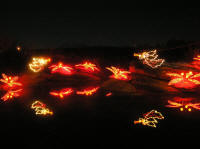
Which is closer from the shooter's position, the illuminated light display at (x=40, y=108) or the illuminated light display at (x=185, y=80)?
the illuminated light display at (x=40, y=108)

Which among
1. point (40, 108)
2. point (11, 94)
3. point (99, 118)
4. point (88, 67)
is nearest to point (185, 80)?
point (99, 118)

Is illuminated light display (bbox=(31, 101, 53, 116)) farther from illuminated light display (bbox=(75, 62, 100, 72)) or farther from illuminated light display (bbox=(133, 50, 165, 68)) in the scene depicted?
illuminated light display (bbox=(133, 50, 165, 68))

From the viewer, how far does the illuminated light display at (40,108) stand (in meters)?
5.63

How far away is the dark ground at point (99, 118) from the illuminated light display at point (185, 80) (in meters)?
0.33

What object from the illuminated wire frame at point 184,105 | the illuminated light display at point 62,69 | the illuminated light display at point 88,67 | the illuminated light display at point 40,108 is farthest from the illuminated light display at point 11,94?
the illuminated wire frame at point 184,105

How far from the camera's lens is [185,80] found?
24.3ft

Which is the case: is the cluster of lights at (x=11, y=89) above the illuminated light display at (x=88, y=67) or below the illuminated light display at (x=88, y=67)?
below

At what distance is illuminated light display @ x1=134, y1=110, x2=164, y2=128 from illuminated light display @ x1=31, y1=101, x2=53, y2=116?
2806 mm

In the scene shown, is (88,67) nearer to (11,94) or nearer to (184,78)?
(11,94)

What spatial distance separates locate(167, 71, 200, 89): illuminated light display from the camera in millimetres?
7250

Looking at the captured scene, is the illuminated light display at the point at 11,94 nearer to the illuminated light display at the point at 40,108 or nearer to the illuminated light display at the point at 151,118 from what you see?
the illuminated light display at the point at 40,108

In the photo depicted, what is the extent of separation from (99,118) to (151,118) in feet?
4.88

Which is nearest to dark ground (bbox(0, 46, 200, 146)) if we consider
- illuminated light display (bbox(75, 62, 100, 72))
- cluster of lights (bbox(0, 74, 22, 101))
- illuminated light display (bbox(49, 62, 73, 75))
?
cluster of lights (bbox(0, 74, 22, 101))

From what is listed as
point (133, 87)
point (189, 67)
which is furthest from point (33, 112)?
point (189, 67)
